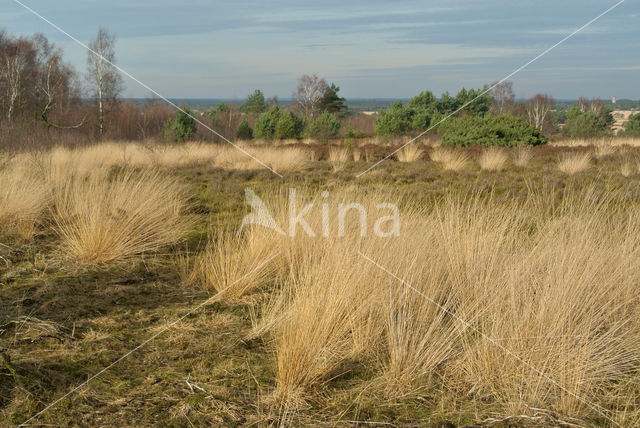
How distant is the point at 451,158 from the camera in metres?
14.2

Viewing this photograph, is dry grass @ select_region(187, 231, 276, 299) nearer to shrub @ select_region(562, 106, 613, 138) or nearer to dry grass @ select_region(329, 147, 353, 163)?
dry grass @ select_region(329, 147, 353, 163)

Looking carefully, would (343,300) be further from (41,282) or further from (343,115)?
(343,115)

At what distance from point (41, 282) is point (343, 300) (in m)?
2.57

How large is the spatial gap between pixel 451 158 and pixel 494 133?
16.6ft

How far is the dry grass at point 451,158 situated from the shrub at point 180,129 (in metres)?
9.26

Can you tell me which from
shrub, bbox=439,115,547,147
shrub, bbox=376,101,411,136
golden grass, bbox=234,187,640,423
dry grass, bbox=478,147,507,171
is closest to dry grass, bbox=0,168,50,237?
golden grass, bbox=234,187,640,423

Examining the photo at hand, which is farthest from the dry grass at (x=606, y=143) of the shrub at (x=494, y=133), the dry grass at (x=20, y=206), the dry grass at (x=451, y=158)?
the dry grass at (x=20, y=206)

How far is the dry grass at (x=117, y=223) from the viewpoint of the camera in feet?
15.9

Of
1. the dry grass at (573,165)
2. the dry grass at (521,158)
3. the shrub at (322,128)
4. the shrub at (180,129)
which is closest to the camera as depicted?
the dry grass at (573,165)

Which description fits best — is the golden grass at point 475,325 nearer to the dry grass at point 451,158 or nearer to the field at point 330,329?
the field at point 330,329

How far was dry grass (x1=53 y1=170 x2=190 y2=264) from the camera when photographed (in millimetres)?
4852

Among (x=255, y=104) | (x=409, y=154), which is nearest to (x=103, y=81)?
(x=255, y=104)

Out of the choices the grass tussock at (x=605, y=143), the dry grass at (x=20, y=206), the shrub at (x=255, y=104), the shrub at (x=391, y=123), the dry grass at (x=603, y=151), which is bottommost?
the dry grass at (x=20, y=206)

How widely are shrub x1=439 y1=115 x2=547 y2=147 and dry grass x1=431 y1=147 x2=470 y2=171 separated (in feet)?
9.64
